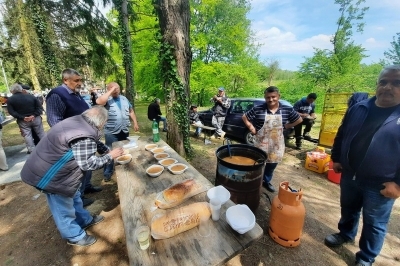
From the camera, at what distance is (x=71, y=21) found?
7.52m

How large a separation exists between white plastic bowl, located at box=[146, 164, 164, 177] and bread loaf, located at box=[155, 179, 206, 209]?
0.43 m

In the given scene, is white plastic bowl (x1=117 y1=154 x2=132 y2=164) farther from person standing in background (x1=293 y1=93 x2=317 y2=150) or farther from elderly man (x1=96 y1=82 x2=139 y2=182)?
person standing in background (x1=293 y1=93 x2=317 y2=150)

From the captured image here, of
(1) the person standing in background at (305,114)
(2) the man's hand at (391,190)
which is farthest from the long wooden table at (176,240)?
(1) the person standing in background at (305,114)

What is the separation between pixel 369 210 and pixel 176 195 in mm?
2095

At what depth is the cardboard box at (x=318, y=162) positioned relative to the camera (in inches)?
181

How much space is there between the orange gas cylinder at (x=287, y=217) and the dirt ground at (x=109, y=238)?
134mm

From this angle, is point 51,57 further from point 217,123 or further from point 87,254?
point 87,254

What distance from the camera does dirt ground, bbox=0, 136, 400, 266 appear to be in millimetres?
2225

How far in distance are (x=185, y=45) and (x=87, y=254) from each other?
410 centimetres

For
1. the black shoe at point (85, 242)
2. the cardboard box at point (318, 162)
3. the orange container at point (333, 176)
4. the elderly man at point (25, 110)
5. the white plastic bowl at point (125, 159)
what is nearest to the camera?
the black shoe at point (85, 242)

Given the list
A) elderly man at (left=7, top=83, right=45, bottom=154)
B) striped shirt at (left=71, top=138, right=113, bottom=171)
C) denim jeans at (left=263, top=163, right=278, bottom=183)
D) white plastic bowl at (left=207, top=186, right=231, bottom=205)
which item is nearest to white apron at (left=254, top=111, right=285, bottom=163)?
denim jeans at (left=263, top=163, right=278, bottom=183)

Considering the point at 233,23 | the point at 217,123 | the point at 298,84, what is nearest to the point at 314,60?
the point at 298,84

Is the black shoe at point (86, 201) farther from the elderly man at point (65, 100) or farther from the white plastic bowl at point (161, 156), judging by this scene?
the white plastic bowl at point (161, 156)

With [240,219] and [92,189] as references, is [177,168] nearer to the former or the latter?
[240,219]
